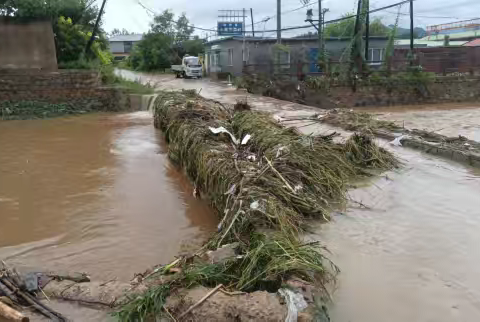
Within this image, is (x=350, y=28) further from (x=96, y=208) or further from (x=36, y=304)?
(x=36, y=304)

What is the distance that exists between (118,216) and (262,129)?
336 centimetres

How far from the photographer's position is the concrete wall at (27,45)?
16.7 metres

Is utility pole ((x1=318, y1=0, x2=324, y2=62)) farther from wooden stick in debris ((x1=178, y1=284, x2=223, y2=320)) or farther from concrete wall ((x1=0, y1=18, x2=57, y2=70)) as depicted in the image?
wooden stick in debris ((x1=178, y1=284, x2=223, y2=320))

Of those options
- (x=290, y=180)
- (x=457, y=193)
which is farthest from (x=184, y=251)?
(x=457, y=193)

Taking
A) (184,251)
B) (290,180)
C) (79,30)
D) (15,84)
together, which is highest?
(79,30)

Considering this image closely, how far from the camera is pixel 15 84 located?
55.1 ft

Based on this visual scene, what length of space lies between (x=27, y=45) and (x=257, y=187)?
1436 centimetres

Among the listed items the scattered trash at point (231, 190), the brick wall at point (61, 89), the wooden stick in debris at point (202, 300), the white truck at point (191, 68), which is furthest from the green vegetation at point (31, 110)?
the white truck at point (191, 68)

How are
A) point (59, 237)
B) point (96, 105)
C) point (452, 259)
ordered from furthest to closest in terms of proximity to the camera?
point (96, 105)
point (59, 237)
point (452, 259)

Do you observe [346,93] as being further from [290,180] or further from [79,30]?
[290,180]

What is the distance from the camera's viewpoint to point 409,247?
4902 mm

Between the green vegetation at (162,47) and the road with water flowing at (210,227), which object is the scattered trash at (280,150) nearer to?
the road with water flowing at (210,227)

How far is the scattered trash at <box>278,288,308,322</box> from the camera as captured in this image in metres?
3.20

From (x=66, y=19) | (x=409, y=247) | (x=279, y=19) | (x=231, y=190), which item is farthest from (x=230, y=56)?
(x=409, y=247)
